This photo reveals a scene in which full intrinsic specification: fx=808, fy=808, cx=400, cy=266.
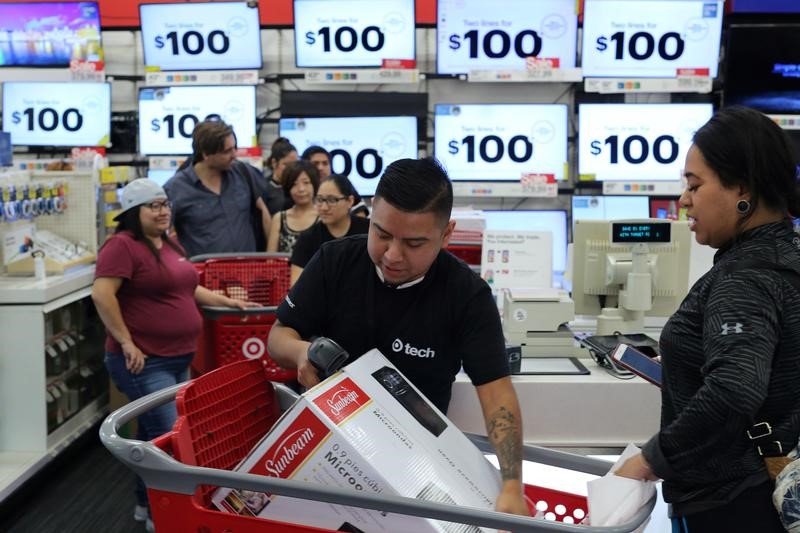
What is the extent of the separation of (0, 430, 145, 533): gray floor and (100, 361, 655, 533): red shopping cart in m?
2.17

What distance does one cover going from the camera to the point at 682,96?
6039 millimetres

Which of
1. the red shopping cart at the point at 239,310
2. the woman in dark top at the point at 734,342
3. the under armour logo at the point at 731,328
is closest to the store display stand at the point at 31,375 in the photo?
the red shopping cart at the point at 239,310

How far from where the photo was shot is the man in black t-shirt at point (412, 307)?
5.29 feet

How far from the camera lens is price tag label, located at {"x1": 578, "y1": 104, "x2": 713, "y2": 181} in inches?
232

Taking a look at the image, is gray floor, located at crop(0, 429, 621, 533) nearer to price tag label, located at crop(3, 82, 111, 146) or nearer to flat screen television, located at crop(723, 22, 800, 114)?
price tag label, located at crop(3, 82, 111, 146)

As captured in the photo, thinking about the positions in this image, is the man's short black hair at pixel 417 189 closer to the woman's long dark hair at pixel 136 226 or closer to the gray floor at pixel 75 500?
the woman's long dark hair at pixel 136 226

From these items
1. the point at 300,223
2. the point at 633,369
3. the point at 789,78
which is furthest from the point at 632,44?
the point at 633,369

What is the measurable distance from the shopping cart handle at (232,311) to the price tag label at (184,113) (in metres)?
2.62

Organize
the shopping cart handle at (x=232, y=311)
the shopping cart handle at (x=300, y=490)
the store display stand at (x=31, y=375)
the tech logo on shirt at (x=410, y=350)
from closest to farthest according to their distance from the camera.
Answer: the shopping cart handle at (x=300, y=490), the tech logo on shirt at (x=410, y=350), the shopping cart handle at (x=232, y=311), the store display stand at (x=31, y=375)

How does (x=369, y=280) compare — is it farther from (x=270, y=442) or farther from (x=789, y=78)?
(x=789, y=78)

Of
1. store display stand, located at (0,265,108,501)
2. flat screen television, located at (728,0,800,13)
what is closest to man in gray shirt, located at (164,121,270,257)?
store display stand, located at (0,265,108,501)

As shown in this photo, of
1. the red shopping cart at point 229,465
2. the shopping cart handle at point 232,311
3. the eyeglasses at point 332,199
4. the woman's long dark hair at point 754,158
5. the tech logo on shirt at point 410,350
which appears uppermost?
the woman's long dark hair at point 754,158

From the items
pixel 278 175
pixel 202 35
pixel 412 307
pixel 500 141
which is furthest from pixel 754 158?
pixel 202 35

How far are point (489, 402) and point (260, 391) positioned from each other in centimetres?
53
